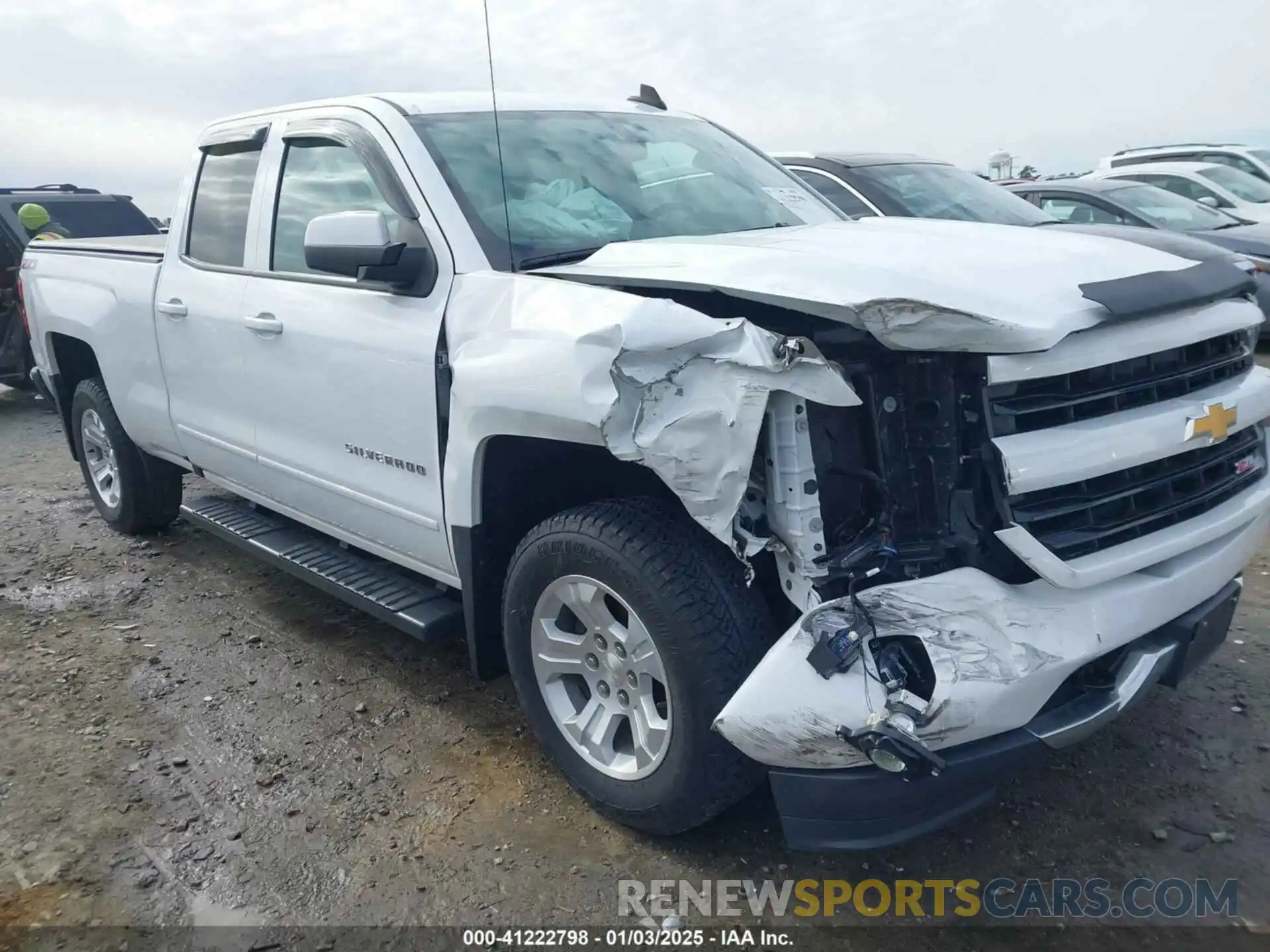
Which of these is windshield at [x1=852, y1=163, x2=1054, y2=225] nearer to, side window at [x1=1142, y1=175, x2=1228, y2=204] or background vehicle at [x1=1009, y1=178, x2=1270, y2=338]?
background vehicle at [x1=1009, y1=178, x2=1270, y2=338]

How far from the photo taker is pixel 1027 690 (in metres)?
2.14

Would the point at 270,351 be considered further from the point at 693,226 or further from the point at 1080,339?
the point at 1080,339

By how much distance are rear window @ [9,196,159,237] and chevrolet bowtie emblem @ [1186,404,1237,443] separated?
390 inches

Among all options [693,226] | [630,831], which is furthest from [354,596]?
[693,226]

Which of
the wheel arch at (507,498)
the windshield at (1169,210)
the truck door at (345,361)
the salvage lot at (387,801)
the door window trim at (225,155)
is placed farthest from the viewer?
the windshield at (1169,210)

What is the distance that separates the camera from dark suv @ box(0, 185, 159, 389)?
9516 mm

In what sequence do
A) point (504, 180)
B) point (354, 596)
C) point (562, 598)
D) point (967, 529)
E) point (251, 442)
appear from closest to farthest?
point (967, 529)
point (562, 598)
point (504, 180)
point (354, 596)
point (251, 442)

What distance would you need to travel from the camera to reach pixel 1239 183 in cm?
1116

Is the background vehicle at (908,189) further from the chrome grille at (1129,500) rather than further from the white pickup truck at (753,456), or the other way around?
the chrome grille at (1129,500)

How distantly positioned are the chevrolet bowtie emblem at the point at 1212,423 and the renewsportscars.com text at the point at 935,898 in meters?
1.08

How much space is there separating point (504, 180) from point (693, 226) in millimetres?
621

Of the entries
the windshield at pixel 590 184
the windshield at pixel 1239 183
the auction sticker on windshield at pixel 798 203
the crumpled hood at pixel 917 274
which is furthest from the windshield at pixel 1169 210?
the crumpled hood at pixel 917 274

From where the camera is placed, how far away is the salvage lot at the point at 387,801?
264 centimetres

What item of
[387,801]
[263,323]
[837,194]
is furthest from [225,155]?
[837,194]
